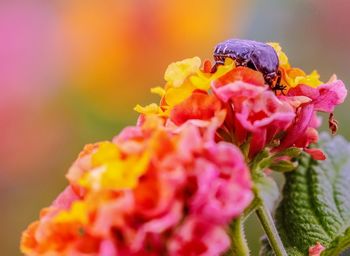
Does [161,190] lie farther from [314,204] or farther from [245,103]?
[314,204]

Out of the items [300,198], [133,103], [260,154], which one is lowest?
[133,103]

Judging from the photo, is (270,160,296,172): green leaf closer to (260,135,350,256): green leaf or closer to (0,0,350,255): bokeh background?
(260,135,350,256): green leaf

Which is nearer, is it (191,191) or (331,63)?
(191,191)

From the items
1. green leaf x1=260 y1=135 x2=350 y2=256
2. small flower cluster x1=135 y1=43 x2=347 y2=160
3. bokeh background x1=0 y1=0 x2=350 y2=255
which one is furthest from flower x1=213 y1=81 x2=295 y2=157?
bokeh background x1=0 y1=0 x2=350 y2=255

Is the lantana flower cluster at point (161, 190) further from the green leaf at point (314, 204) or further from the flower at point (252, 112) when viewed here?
the green leaf at point (314, 204)

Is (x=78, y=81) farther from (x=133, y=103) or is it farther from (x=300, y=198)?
(x=300, y=198)

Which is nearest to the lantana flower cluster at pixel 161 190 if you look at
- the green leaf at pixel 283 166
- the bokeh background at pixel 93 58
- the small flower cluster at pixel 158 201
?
the small flower cluster at pixel 158 201

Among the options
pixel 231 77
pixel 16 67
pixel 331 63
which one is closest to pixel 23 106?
pixel 16 67
